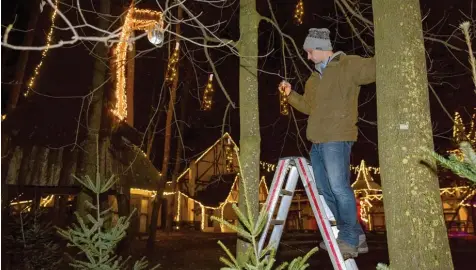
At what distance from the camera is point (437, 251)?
300 centimetres

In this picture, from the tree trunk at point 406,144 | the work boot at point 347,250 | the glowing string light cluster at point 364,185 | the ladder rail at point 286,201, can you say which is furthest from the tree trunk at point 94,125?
the glowing string light cluster at point 364,185

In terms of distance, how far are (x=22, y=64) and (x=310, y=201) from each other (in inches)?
331

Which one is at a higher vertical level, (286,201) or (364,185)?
(364,185)

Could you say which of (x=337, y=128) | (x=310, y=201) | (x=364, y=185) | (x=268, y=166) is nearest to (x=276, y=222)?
(x=310, y=201)

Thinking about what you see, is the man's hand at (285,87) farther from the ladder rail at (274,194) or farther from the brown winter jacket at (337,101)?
the ladder rail at (274,194)

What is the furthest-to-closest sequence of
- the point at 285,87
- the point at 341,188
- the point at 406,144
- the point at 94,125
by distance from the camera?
1. the point at 94,125
2. the point at 285,87
3. the point at 341,188
4. the point at 406,144

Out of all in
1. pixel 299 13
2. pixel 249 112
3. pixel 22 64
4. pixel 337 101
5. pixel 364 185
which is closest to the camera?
pixel 337 101

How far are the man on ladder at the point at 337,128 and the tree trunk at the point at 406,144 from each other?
669 mm

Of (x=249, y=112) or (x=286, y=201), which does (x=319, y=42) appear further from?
(x=286, y=201)

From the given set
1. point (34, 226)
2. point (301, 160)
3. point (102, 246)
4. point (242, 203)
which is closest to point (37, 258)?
point (34, 226)

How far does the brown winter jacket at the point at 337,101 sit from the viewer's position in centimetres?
426

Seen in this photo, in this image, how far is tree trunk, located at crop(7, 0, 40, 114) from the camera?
9.71m

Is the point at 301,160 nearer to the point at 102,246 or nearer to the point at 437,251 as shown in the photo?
the point at 437,251

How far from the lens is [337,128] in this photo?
14.1 feet
